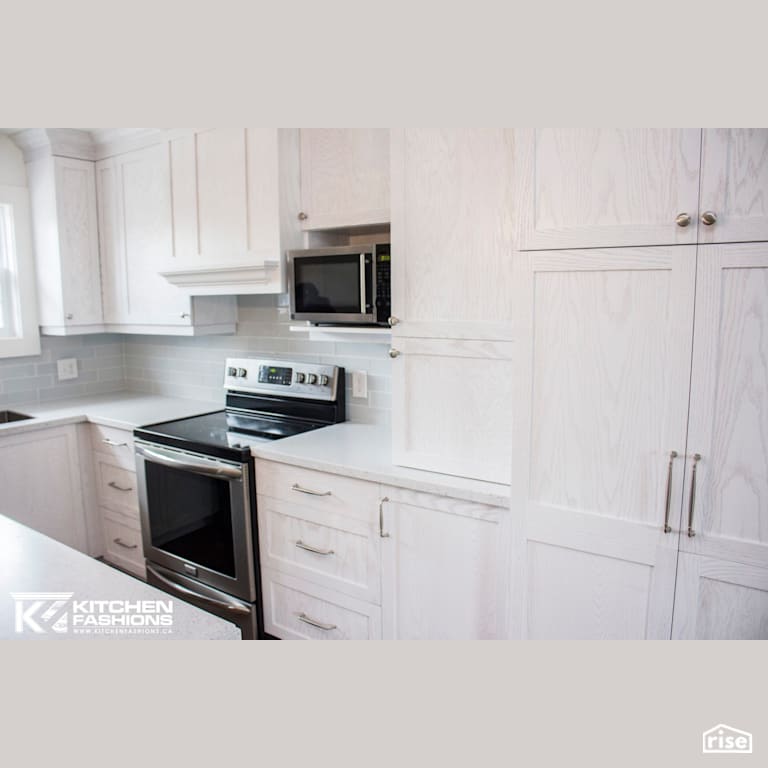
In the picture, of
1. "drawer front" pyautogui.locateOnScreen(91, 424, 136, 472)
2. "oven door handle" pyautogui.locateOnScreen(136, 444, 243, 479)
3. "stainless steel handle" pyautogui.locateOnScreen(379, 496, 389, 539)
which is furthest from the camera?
"drawer front" pyautogui.locateOnScreen(91, 424, 136, 472)

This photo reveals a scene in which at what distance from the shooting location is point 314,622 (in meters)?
2.24

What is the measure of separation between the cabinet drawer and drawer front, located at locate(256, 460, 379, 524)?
31cm

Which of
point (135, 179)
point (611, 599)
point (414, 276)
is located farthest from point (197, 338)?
point (611, 599)

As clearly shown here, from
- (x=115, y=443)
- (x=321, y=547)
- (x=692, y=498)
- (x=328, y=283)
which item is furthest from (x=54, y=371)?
(x=692, y=498)

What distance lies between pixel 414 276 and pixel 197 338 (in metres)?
1.82

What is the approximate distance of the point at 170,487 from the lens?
2.62m

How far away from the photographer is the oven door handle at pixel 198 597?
2.40 m

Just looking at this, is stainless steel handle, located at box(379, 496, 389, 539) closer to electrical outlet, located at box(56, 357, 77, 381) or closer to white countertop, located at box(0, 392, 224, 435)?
white countertop, located at box(0, 392, 224, 435)

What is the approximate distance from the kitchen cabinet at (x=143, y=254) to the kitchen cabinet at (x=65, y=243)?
0.06 m

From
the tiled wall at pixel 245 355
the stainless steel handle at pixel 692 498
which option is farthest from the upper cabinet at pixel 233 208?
the stainless steel handle at pixel 692 498

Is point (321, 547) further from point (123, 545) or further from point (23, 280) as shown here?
point (23, 280)

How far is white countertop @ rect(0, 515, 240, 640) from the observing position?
1.05 m

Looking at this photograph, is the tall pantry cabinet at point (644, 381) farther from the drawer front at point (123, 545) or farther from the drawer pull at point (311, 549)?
the drawer front at point (123, 545)

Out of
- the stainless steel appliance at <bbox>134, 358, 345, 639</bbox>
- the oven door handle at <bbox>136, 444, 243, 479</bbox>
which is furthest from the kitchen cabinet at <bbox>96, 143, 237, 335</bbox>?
the oven door handle at <bbox>136, 444, 243, 479</bbox>
